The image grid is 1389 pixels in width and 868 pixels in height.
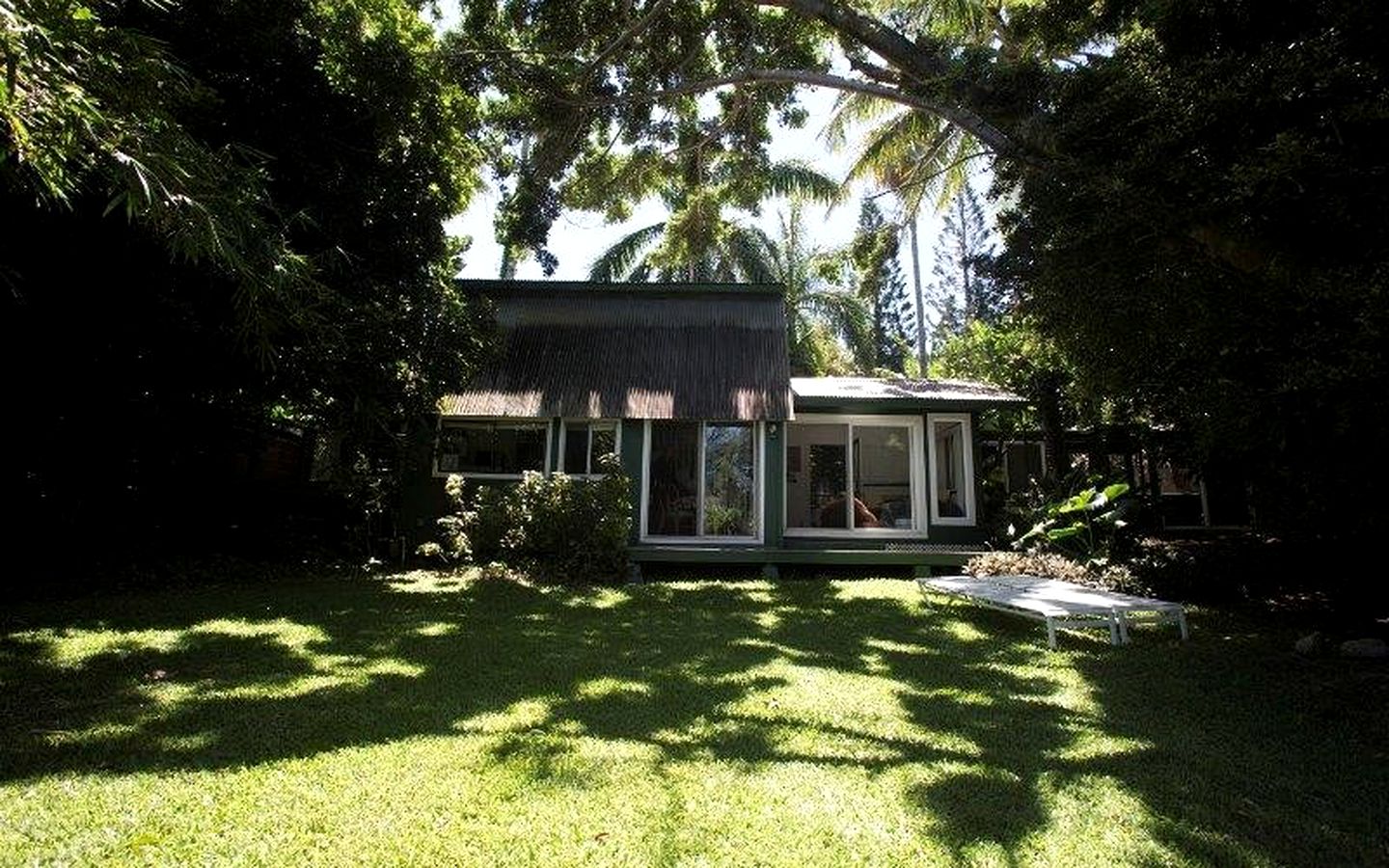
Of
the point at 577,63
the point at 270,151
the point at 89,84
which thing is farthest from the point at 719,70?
the point at 89,84

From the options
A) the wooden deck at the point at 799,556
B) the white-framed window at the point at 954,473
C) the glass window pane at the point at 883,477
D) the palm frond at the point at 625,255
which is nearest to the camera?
the wooden deck at the point at 799,556

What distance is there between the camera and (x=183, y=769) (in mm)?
3920

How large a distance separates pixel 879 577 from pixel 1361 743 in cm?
819

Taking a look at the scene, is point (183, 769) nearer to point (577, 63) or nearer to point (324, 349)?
point (324, 349)

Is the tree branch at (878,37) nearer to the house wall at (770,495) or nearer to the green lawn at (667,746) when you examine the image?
the house wall at (770,495)

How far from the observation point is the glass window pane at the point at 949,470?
15.0m

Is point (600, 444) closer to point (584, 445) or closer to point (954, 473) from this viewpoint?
point (584, 445)

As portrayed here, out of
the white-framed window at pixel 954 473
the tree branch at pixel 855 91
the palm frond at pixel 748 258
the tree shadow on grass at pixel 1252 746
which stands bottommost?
the tree shadow on grass at pixel 1252 746

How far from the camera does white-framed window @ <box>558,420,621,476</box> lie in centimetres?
1411

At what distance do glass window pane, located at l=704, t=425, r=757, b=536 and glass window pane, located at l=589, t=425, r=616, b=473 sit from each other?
5.96 feet

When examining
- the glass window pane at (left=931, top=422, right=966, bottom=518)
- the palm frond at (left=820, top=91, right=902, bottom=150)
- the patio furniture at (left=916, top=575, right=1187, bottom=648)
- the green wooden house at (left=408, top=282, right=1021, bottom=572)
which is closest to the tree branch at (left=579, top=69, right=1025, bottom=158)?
the palm frond at (left=820, top=91, right=902, bottom=150)

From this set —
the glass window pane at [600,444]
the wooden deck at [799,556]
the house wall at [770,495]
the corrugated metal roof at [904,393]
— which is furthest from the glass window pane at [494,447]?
the corrugated metal roof at [904,393]

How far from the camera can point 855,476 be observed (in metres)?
16.6

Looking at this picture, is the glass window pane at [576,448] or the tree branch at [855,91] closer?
the tree branch at [855,91]
